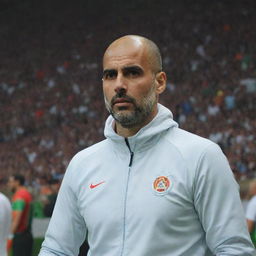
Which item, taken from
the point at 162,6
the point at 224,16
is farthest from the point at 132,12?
the point at 224,16

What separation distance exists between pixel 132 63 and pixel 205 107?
16043mm

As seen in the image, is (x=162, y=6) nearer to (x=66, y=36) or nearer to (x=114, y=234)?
(x=66, y=36)

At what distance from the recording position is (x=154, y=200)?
2359 mm

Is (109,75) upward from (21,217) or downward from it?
upward

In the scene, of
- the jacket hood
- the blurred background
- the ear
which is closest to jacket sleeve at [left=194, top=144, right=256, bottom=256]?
the jacket hood

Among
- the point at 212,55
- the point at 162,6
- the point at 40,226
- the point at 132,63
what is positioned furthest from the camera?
the point at 162,6

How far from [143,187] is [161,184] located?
7 cm

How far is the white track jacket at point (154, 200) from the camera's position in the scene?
2.31m

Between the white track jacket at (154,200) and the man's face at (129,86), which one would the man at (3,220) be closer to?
the white track jacket at (154,200)

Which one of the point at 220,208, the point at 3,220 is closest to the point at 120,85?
the point at 220,208

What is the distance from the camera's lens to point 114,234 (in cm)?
241

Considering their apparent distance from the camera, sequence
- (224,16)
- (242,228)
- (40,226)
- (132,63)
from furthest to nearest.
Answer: (224,16), (40,226), (132,63), (242,228)

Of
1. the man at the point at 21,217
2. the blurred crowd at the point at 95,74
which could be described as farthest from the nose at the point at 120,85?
the blurred crowd at the point at 95,74

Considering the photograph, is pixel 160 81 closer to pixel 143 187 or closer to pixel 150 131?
pixel 150 131
